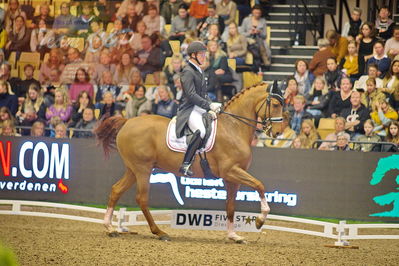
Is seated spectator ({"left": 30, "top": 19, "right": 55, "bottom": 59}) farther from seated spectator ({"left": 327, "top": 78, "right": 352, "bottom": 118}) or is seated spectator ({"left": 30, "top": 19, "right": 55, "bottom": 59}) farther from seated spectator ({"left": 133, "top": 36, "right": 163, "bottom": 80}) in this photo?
seated spectator ({"left": 327, "top": 78, "right": 352, "bottom": 118})

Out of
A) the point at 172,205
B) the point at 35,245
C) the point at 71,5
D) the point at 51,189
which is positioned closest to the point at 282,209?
the point at 172,205

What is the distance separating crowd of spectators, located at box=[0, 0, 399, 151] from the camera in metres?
12.8

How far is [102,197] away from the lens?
1291cm

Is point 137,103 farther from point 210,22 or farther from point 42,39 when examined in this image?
point 42,39

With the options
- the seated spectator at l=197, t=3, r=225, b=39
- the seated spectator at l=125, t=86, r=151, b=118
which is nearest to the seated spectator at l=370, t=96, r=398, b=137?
the seated spectator at l=197, t=3, r=225, b=39

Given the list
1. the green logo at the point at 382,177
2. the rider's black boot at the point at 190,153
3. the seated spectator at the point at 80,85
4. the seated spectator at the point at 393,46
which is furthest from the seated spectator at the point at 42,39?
the rider's black boot at the point at 190,153

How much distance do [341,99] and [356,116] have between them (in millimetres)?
550

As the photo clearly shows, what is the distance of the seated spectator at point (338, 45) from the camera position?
546 inches

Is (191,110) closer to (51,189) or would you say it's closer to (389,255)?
(389,255)

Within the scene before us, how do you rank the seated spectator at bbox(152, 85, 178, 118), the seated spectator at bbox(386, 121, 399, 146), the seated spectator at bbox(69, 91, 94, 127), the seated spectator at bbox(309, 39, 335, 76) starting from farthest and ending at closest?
the seated spectator at bbox(69, 91, 94, 127), the seated spectator at bbox(152, 85, 178, 118), the seated spectator at bbox(309, 39, 335, 76), the seated spectator at bbox(386, 121, 399, 146)

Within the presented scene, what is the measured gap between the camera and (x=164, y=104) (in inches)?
559

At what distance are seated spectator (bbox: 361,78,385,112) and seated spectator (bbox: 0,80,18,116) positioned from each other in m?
7.60

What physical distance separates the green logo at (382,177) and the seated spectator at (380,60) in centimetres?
221

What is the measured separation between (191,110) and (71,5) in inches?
368
